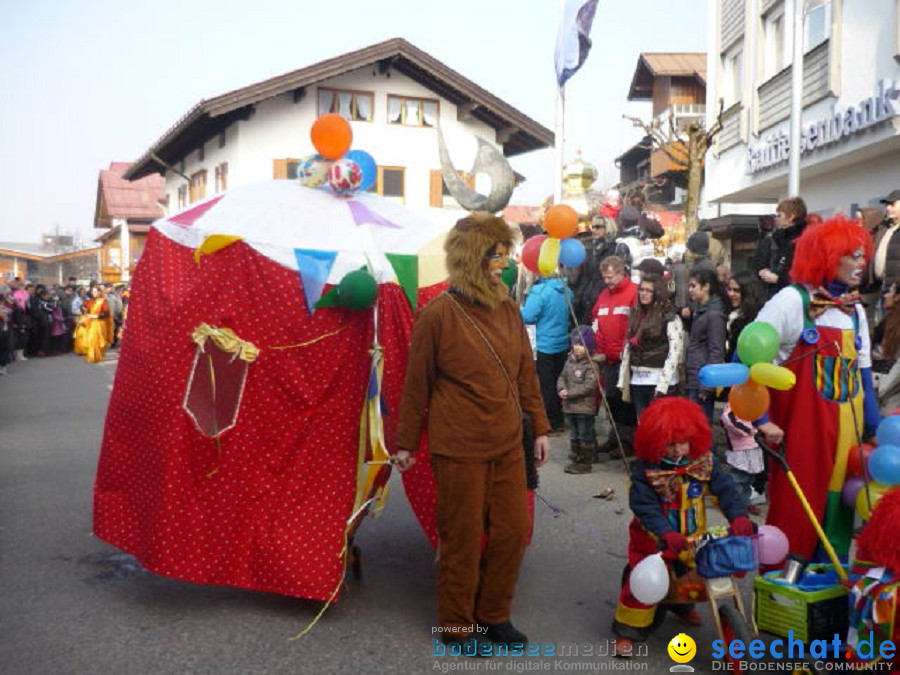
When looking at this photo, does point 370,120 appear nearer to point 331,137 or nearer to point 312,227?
point 331,137

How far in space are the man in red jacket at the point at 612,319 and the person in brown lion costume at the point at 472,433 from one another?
11.7 ft

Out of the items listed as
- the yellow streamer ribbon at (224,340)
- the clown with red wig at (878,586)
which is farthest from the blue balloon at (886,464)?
the yellow streamer ribbon at (224,340)

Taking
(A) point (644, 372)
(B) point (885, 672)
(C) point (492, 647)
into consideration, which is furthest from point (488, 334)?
(A) point (644, 372)

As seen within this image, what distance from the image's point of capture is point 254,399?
4.41m

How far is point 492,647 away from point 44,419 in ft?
29.0

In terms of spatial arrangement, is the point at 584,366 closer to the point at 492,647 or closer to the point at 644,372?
the point at 644,372

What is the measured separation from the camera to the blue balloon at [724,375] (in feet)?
12.0

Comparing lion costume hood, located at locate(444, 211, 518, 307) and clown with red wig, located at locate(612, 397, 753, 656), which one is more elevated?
lion costume hood, located at locate(444, 211, 518, 307)

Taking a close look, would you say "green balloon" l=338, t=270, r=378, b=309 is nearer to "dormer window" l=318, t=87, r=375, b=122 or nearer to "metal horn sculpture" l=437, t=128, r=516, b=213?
"metal horn sculpture" l=437, t=128, r=516, b=213

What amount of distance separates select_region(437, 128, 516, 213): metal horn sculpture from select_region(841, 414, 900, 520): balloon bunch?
83.0 inches

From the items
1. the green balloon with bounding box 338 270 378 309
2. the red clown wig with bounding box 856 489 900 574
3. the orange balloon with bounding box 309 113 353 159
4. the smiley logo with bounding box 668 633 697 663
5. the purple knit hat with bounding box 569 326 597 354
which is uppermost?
the orange balloon with bounding box 309 113 353 159

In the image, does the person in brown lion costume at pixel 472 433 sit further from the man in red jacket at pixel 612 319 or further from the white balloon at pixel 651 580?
the man in red jacket at pixel 612 319

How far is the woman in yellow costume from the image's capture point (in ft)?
68.6

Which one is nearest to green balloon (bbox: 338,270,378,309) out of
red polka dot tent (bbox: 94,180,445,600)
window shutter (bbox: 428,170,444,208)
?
red polka dot tent (bbox: 94,180,445,600)
